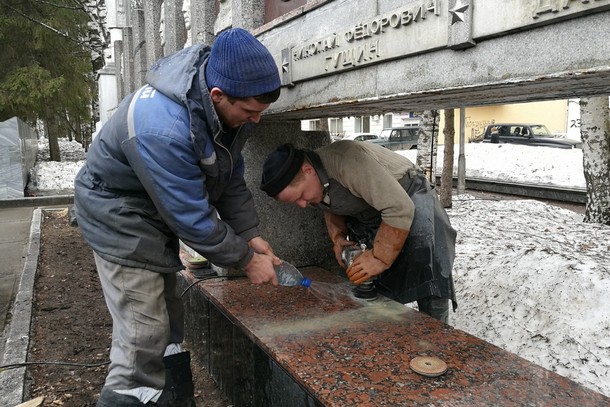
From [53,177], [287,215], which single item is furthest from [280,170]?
[53,177]

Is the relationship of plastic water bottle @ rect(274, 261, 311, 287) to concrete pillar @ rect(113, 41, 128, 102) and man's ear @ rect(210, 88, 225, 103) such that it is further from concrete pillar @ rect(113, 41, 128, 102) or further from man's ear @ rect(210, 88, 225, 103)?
concrete pillar @ rect(113, 41, 128, 102)

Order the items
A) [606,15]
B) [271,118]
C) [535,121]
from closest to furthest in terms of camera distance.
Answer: [606,15], [271,118], [535,121]

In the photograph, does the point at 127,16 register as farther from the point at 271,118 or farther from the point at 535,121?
the point at 535,121

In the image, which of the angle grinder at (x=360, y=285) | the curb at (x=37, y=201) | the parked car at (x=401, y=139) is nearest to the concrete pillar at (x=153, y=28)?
the angle grinder at (x=360, y=285)

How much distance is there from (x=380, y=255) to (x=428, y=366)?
2.69 feet

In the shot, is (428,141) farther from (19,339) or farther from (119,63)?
(19,339)

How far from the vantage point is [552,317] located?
3787 mm

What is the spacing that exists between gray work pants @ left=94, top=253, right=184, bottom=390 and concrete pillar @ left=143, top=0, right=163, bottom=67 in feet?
10.5

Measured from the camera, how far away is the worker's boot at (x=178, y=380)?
2.76 meters

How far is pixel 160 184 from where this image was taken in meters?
2.04

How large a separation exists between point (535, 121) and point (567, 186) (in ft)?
64.8

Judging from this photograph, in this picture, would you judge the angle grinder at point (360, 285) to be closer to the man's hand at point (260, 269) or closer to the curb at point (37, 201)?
the man's hand at point (260, 269)

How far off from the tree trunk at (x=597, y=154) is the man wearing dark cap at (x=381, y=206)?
210 inches

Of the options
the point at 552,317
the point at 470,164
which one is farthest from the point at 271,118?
the point at 470,164
